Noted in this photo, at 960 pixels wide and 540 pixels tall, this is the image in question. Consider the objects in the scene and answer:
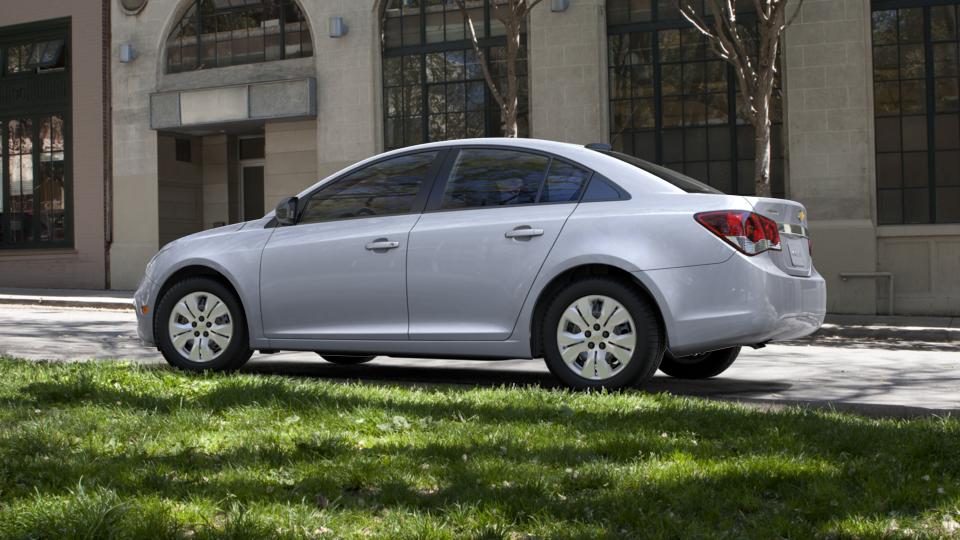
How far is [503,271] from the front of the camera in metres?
7.07

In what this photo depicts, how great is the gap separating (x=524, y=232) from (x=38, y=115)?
21.1m

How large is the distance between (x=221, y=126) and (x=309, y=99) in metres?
2.64

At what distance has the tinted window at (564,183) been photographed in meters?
7.14

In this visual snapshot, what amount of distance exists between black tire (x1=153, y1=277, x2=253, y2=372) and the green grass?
1716mm

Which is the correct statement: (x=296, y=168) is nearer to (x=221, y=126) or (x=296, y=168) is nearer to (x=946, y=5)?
(x=221, y=126)

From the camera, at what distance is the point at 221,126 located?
23359mm

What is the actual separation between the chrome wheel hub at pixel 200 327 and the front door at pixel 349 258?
0.35m

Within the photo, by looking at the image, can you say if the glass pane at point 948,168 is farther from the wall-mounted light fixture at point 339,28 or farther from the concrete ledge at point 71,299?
the concrete ledge at point 71,299

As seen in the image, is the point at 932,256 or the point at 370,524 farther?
the point at 932,256

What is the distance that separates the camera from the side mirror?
25.9ft

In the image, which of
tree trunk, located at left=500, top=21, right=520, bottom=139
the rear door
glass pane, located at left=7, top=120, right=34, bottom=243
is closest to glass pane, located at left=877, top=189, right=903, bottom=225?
tree trunk, located at left=500, top=21, right=520, bottom=139

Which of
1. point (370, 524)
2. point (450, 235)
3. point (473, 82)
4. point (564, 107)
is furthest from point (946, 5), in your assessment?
point (370, 524)

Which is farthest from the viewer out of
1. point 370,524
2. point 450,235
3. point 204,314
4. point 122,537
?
point 204,314

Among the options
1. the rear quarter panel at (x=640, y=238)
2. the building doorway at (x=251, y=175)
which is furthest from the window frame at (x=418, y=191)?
the building doorway at (x=251, y=175)
